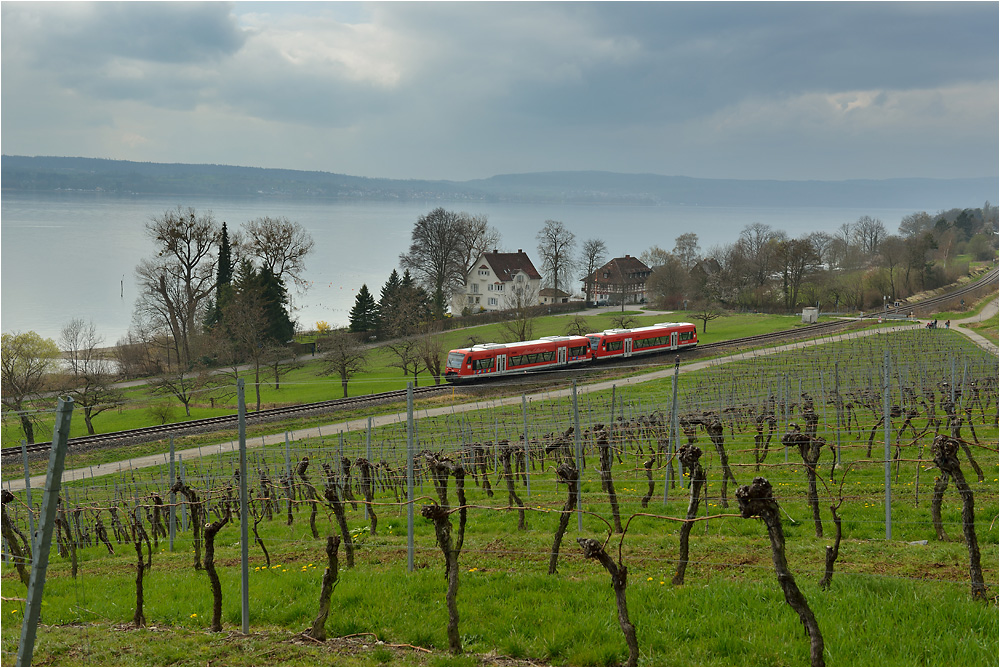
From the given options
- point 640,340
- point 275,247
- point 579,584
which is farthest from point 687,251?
point 579,584

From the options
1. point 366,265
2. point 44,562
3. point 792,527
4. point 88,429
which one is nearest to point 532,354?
point 88,429

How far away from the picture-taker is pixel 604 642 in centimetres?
640

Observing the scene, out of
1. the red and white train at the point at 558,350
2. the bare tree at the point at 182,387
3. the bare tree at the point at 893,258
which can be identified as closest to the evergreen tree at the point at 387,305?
the bare tree at the point at 182,387

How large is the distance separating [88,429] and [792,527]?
31.4 metres

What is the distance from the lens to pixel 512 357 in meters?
37.3

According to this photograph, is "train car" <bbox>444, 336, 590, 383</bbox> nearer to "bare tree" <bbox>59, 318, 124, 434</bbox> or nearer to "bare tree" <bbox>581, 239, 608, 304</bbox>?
"bare tree" <bbox>59, 318, 124, 434</bbox>

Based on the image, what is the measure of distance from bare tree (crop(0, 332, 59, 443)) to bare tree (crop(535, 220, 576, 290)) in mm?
48780

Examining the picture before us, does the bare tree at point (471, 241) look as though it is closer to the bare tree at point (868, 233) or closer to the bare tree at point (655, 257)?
the bare tree at point (655, 257)

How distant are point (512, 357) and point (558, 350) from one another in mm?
3216

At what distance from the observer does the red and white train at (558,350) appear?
36062mm

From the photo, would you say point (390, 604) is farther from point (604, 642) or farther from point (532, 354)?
point (532, 354)

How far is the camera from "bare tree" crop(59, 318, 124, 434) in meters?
31.6

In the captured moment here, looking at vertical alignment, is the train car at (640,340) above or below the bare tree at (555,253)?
below

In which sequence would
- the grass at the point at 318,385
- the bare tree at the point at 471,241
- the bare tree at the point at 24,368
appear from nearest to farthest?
the grass at the point at 318,385 → the bare tree at the point at 24,368 → the bare tree at the point at 471,241
